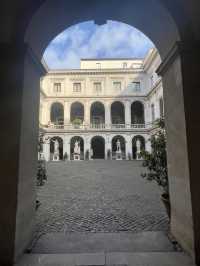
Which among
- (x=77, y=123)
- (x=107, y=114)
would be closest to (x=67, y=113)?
(x=77, y=123)

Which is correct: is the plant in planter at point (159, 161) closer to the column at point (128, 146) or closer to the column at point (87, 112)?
the column at point (128, 146)

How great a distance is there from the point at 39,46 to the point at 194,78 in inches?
96.7

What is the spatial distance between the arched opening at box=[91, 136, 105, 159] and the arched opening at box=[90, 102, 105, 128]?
8.67 feet

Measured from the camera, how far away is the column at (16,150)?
2572 mm

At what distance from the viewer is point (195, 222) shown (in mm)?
2576

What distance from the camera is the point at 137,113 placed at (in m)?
34.6

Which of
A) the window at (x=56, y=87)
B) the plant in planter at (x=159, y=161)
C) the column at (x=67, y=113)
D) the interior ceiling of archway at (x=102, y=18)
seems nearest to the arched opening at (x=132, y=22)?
the interior ceiling of archway at (x=102, y=18)

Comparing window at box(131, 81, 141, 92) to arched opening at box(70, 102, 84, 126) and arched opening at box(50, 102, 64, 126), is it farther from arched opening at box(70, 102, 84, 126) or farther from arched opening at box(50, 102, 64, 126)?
arched opening at box(50, 102, 64, 126)

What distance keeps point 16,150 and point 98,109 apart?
3277 centimetres

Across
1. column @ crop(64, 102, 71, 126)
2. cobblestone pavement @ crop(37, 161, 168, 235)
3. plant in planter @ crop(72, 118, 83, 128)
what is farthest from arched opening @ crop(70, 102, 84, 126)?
cobblestone pavement @ crop(37, 161, 168, 235)

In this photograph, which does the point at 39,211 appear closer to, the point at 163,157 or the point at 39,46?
the point at 163,157

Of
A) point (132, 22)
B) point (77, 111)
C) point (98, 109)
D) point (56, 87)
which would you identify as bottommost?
point (132, 22)

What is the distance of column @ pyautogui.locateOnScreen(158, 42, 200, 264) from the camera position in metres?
2.62

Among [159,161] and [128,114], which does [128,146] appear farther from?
[159,161]
